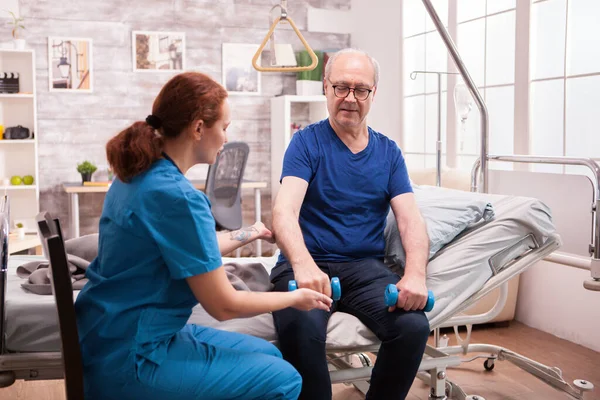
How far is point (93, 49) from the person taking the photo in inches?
224

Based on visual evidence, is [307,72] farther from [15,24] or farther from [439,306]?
[439,306]

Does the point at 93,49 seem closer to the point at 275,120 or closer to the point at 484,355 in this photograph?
the point at 275,120

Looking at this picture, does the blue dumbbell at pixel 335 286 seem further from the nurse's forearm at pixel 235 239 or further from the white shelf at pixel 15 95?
the white shelf at pixel 15 95

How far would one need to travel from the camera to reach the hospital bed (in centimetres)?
191

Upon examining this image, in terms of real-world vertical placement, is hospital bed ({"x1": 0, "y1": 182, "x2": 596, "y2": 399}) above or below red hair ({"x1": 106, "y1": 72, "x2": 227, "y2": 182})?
below

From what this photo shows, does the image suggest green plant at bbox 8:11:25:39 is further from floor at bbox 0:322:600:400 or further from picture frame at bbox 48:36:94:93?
floor at bbox 0:322:600:400

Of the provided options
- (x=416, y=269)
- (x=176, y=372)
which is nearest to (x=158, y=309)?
(x=176, y=372)

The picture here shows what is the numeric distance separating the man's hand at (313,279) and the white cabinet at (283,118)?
3900 millimetres

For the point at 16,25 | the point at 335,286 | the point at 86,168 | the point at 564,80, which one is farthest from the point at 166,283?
the point at 16,25

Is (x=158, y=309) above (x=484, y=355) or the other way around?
above

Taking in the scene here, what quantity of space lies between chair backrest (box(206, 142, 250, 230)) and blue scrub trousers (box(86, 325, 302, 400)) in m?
3.33

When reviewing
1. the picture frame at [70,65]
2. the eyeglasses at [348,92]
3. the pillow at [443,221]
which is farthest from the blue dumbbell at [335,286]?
the picture frame at [70,65]

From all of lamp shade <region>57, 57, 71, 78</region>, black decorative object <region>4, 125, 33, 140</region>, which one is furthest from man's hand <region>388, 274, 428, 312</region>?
lamp shade <region>57, 57, 71, 78</region>

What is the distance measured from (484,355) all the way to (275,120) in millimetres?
3570
